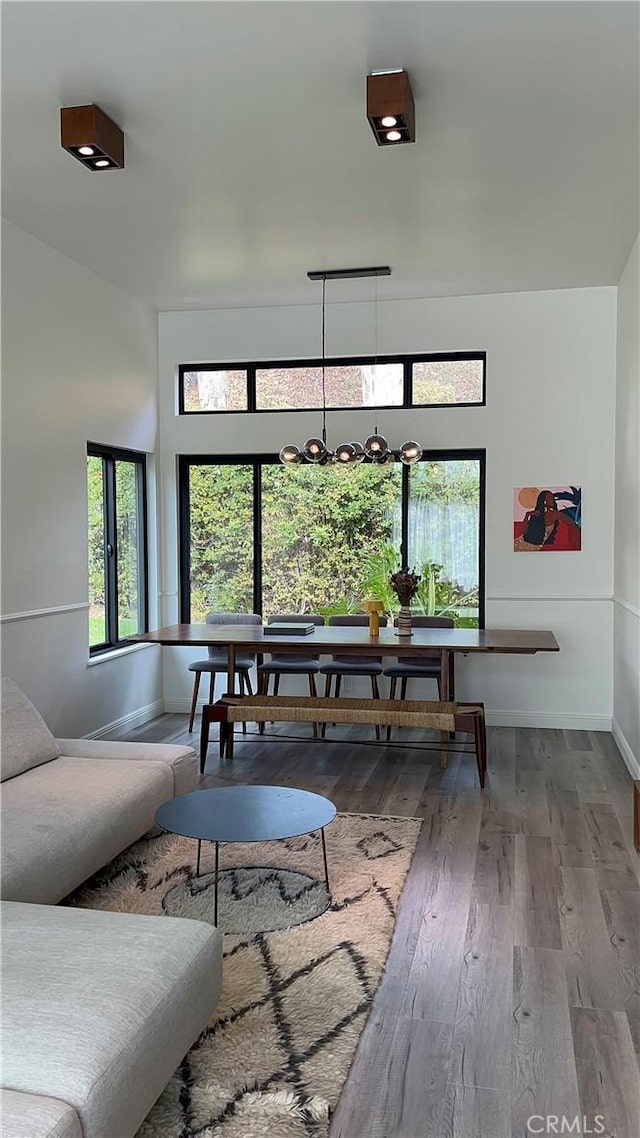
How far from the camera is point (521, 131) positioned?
365 cm

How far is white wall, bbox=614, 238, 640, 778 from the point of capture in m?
5.20

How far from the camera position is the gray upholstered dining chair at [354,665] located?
6164 mm

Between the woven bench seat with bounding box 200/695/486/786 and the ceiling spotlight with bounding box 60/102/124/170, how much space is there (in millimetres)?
3169

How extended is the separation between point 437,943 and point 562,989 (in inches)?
19.0

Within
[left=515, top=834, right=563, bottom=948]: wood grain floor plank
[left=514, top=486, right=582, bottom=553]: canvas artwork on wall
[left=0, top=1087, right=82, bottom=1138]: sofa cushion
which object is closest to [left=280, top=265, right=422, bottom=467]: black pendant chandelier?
[left=514, top=486, right=582, bottom=553]: canvas artwork on wall

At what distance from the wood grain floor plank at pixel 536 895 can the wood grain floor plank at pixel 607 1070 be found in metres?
0.48

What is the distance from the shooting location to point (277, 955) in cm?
299

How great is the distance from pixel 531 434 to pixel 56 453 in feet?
11.3

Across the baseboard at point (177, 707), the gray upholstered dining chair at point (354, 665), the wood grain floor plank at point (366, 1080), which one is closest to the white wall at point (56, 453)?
the baseboard at point (177, 707)

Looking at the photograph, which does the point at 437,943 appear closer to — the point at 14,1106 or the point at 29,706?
the point at 14,1106

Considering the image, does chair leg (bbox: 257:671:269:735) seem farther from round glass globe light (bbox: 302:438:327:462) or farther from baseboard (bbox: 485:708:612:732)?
baseboard (bbox: 485:708:612:732)

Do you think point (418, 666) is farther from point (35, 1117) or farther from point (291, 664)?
point (35, 1117)

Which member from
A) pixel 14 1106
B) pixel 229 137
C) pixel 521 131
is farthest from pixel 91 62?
pixel 14 1106

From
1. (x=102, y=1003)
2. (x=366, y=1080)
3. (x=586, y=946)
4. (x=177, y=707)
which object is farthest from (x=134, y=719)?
(x=102, y=1003)
